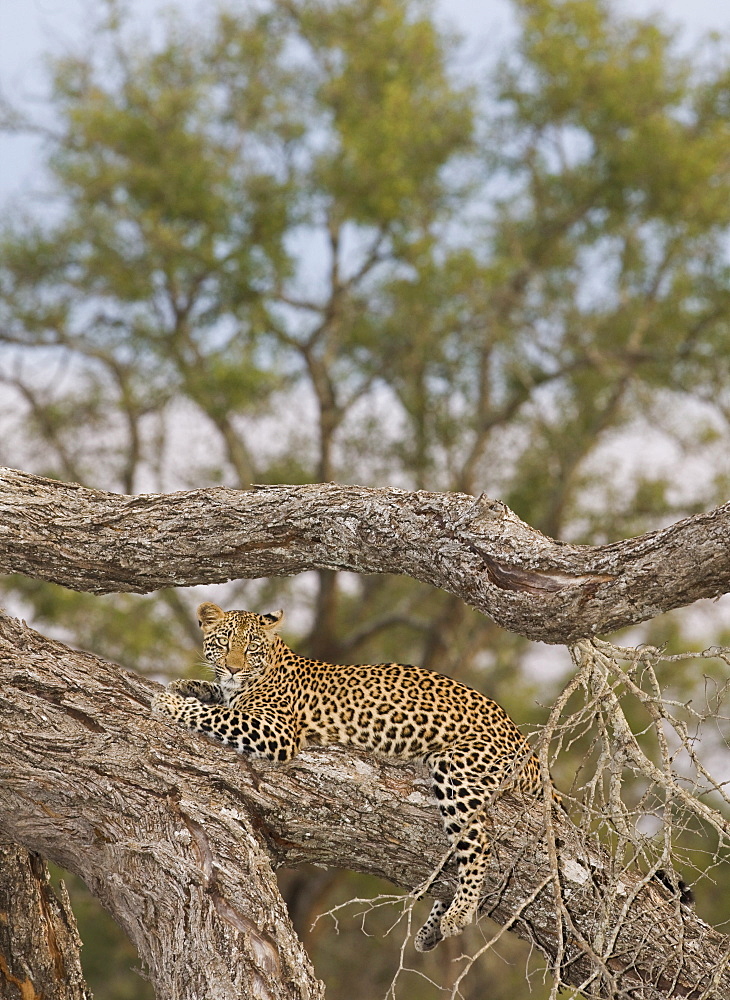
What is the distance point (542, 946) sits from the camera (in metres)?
4.95

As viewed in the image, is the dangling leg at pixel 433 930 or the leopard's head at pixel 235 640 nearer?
the dangling leg at pixel 433 930

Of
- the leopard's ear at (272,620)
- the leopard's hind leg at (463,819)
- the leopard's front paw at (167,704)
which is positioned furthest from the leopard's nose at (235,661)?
the leopard's hind leg at (463,819)

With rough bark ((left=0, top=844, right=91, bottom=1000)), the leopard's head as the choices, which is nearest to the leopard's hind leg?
the leopard's head

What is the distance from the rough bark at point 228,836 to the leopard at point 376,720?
93mm

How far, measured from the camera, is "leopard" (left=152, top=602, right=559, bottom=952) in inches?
193

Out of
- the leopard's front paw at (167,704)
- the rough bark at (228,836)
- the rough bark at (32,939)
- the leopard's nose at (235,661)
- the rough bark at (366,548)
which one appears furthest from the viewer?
the leopard's nose at (235,661)

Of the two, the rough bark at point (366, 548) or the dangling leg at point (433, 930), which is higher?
the rough bark at point (366, 548)

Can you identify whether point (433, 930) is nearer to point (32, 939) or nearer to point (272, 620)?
point (272, 620)

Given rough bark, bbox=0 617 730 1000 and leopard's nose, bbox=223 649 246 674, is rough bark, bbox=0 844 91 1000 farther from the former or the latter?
leopard's nose, bbox=223 649 246 674

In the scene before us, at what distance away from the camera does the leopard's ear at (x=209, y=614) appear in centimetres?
584

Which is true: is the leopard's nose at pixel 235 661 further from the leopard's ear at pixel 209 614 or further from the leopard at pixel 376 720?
the leopard's ear at pixel 209 614

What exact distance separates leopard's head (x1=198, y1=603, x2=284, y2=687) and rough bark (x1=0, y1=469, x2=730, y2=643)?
638mm

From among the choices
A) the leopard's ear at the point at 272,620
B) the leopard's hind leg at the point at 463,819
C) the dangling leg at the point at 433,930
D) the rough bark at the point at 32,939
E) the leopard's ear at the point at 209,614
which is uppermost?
the leopard's ear at the point at 272,620

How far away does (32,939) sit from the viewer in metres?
5.55
